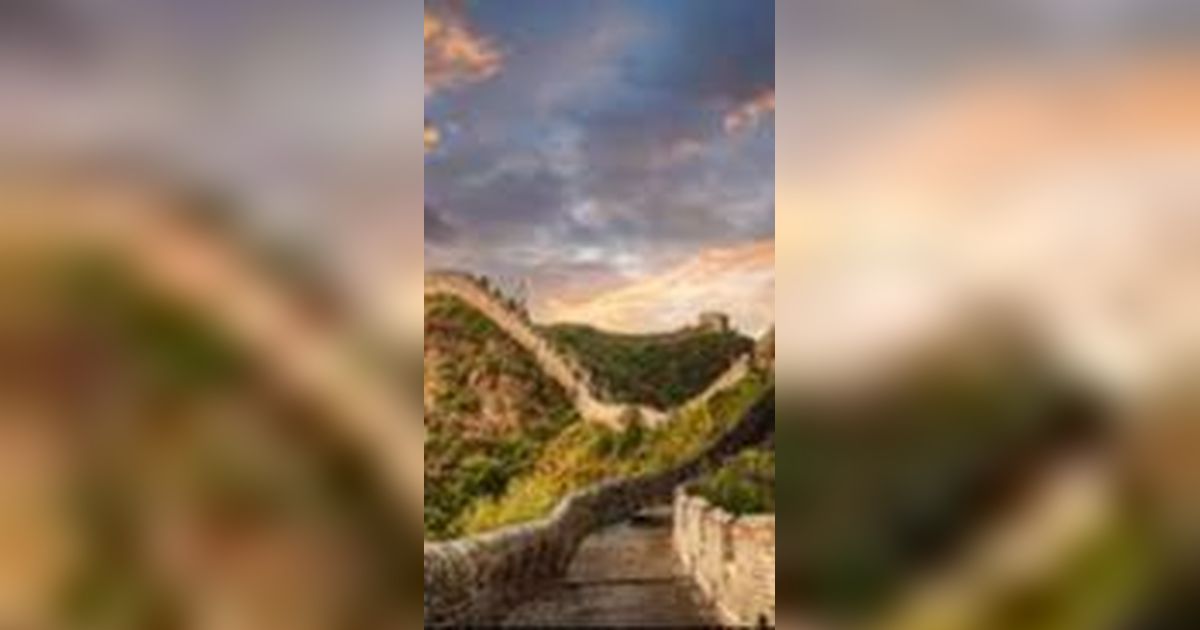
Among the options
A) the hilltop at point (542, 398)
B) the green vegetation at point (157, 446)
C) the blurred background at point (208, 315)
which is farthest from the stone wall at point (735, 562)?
the green vegetation at point (157, 446)

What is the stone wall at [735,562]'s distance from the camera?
7.70 feet

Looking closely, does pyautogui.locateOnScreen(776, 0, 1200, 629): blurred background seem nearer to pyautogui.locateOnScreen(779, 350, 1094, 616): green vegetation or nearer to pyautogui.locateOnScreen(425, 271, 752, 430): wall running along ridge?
pyautogui.locateOnScreen(779, 350, 1094, 616): green vegetation

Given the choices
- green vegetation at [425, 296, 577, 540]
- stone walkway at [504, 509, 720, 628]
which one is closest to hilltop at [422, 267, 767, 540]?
green vegetation at [425, 296, 577, 540]

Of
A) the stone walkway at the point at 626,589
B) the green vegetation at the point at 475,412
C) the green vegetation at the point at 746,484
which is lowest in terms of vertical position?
the stone walkway at the point at 626,589

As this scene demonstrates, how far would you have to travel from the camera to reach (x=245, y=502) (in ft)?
7.37

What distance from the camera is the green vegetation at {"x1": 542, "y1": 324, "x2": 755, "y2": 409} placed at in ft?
7.74

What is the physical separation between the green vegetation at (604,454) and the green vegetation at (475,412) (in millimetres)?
23

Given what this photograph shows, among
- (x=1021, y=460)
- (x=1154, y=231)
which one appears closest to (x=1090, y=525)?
(x=1021, y=460)

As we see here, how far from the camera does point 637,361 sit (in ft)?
7.77

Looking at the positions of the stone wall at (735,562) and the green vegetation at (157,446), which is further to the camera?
the stone wall at (735,562)

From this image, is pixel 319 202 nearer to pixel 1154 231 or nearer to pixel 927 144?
pixel 927 144

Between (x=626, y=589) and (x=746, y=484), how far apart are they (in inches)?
10.5

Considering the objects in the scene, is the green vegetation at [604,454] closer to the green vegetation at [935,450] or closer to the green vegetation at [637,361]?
the green vegetation at [637,361]

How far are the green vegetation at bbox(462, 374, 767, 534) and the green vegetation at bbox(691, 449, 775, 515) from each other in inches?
2.3
